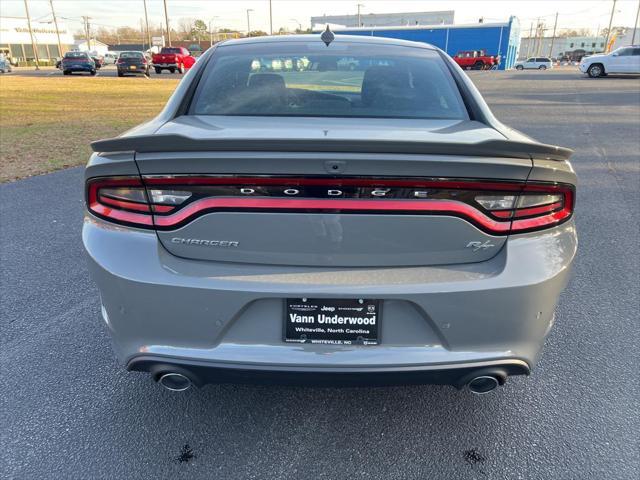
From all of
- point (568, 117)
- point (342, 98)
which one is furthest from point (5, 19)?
point (342, 98)

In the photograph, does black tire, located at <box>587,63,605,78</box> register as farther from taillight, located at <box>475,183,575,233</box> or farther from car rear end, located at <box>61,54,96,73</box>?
taillight, located at <box>475,183,575,233</box>

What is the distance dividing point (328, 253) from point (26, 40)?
348 ft

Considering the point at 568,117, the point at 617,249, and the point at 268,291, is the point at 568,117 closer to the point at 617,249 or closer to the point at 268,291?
the point at 617,249

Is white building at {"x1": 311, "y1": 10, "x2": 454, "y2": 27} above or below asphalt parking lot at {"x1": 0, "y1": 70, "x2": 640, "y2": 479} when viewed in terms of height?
above

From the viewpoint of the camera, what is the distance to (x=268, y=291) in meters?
1.79

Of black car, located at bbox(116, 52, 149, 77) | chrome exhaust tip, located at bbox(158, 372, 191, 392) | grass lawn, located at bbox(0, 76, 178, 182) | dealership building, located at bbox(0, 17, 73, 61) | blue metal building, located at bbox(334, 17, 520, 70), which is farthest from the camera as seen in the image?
dealership building, located at bbox(0, 17, 73, 61)

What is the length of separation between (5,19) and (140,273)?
4234 inches

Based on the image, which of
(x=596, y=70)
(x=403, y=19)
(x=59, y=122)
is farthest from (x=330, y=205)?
(x=403, y=19)

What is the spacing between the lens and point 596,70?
31828 millimetres

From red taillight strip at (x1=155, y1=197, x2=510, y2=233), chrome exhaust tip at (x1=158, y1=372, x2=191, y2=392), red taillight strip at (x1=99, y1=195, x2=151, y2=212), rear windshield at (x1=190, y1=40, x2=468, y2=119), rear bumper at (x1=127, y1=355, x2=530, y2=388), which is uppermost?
rear windshield at (x1=190, y1=40, x2=468, y2=119)

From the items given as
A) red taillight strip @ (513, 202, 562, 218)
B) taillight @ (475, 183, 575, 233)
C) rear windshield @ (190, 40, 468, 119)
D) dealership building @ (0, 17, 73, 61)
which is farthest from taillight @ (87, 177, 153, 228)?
dealership building @ (0, 17, 73, 61)

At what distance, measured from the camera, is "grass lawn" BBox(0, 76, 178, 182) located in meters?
7.84

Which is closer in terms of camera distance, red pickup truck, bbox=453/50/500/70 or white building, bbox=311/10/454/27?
red pickup truck, bbox=453/50/500/70

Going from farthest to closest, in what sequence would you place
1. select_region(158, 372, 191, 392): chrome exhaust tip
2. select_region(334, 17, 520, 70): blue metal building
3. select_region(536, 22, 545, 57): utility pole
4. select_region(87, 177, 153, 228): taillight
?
1. select_region(536, 22, 545, 57): utility pole
2. select_region(334, 17, 520, 70): blue metal building
3. select_region(158, 372, 191, 392): chrome exhaust tip
4. select_region(87, 177, 153, 228): taillight
